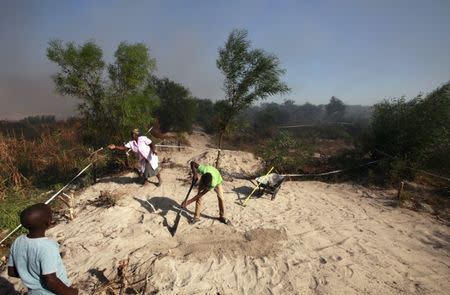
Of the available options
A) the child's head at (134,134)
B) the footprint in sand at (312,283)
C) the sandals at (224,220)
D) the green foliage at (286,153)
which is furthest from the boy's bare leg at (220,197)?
the green foliage at (286,153)

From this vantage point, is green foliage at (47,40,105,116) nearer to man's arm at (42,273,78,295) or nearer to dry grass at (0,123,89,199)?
dry grass at (0,123,89,199)

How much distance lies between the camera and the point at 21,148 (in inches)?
412

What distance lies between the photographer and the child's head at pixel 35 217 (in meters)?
2.57

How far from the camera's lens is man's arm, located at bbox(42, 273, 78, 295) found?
102 inches

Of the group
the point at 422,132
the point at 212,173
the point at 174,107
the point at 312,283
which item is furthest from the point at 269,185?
the point at 174,107

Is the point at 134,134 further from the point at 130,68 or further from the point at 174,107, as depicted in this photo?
the point at 174,107

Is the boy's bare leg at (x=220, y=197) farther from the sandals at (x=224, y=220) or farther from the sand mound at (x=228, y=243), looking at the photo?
the sand mound at (x=228, y=243)

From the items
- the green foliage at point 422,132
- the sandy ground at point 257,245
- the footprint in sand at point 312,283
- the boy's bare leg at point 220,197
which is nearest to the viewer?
the footprint in sand at point 312,283

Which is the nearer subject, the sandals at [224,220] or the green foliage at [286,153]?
the sandals at [224,220]

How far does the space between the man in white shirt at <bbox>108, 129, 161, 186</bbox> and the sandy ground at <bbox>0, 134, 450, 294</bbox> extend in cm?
50

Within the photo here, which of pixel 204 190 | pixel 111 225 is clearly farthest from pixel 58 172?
pixel 204 190

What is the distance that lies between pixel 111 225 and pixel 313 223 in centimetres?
437

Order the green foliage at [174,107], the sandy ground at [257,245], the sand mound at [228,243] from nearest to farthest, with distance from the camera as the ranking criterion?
the sandy ground at [257,245] < the sand mound at [228,243] < the green foliage at [174,107]

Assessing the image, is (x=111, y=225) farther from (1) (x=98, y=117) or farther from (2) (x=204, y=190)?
(1) (x=98, y=117)
